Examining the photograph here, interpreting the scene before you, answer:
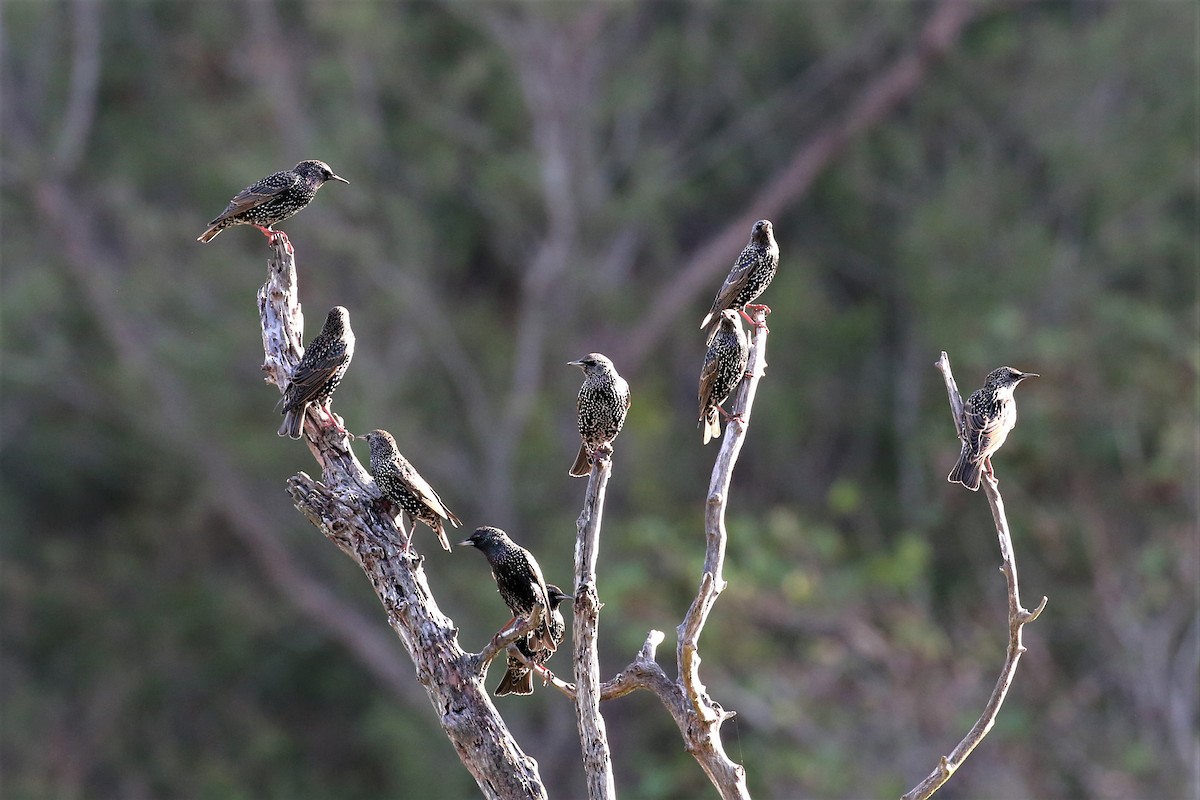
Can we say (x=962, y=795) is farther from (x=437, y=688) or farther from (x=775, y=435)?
(x=437, y=688)

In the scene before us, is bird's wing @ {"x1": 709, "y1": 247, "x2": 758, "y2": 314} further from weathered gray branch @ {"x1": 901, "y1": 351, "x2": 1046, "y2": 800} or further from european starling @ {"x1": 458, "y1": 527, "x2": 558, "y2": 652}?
weathered gray branch @ {"x1": 901, "y1": 351, "x2": 1046, "y2": 800}

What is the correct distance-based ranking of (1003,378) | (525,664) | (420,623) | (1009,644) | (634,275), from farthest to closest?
(634,275)
(1003,378)
(525,664)
(420,623)
(1009,644)

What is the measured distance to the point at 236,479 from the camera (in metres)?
17.0

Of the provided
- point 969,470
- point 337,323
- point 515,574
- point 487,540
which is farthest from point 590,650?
point 337,323

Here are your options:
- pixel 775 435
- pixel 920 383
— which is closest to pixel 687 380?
pixel 775 435

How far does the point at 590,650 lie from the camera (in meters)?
4.08

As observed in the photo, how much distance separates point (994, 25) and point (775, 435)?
5137 millimetres

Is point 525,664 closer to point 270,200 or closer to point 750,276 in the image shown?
point 750,276

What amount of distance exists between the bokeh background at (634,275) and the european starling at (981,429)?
9505mm

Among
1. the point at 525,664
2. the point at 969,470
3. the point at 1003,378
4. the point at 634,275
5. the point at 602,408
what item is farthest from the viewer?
the point at 634,275

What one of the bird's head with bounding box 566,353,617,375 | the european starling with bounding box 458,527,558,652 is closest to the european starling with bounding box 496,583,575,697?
the european starling with bounding box 458,527,558,652

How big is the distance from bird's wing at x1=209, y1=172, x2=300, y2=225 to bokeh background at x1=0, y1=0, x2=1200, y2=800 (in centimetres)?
882

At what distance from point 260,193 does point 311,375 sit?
104cm

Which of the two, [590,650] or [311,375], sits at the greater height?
[311,375]
